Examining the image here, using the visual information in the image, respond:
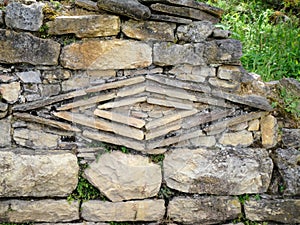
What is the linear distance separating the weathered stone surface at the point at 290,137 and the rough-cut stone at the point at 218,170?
22cm

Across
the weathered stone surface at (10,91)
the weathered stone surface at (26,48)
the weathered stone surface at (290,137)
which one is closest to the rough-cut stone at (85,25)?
the weathered stone surface at (26,48)

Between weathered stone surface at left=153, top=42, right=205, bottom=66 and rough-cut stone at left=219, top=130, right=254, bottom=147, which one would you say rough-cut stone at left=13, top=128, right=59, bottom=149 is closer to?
weathered stone surface at left=153, top=42, right=205, bottom=66

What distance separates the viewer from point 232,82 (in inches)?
135

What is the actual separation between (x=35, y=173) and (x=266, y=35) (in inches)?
121

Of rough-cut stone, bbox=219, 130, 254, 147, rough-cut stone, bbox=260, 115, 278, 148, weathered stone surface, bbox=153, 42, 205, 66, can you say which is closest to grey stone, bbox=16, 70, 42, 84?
weathered stone surface, bbox=153, 42, 205, 66

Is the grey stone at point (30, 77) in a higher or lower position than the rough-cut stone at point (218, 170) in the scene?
higher

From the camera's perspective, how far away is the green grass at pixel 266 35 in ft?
14.0

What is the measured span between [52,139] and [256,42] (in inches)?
103

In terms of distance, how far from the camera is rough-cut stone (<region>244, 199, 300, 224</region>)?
3.50 metres

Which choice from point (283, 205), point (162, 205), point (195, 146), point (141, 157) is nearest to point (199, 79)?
point (195, 146)

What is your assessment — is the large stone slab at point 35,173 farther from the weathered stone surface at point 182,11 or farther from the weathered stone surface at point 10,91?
the weathered stone surface at point 182,11

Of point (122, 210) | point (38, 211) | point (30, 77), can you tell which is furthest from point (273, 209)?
point (30, 77)

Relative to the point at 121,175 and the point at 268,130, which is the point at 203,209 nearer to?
the point at 121,175

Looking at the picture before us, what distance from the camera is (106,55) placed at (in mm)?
3191
